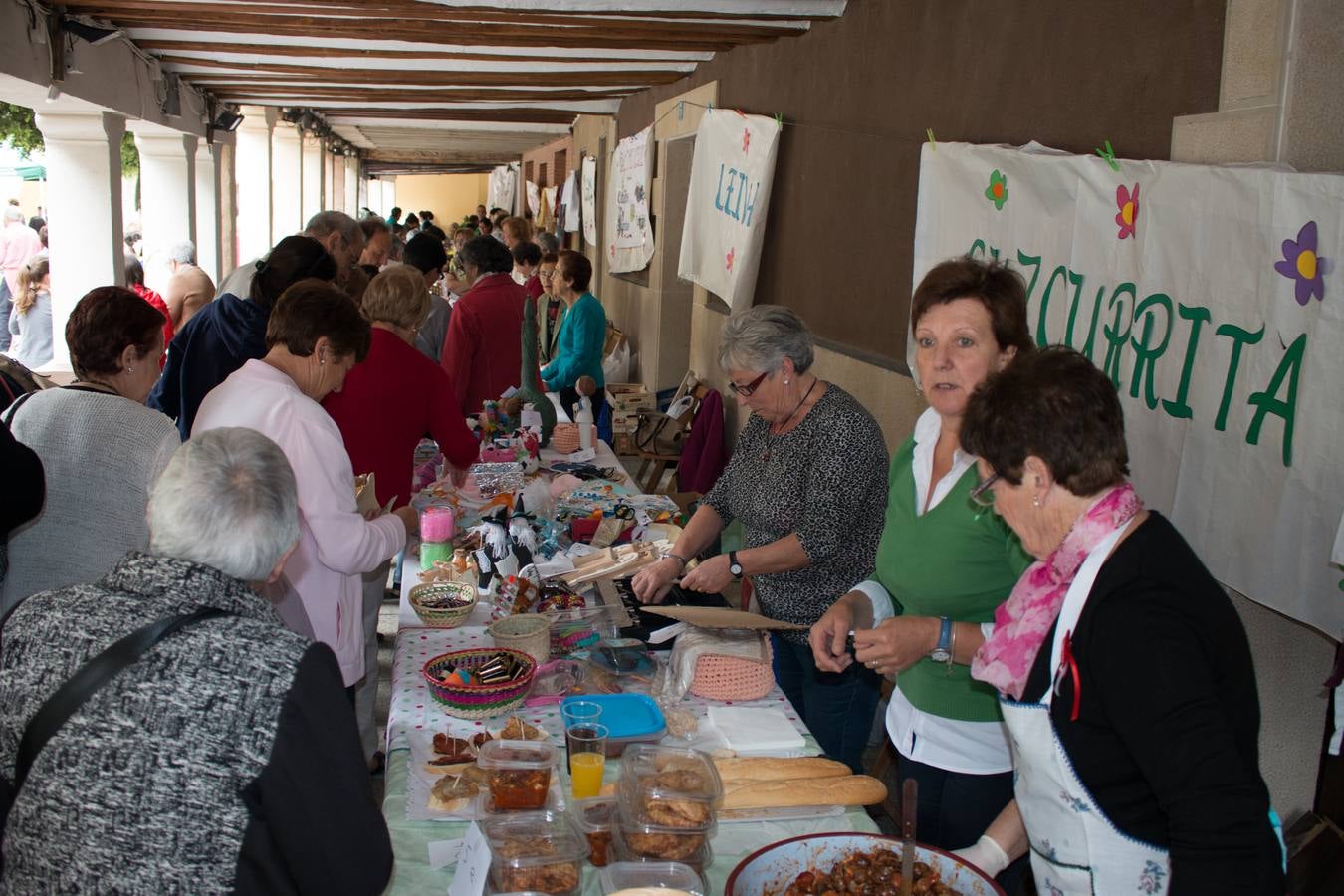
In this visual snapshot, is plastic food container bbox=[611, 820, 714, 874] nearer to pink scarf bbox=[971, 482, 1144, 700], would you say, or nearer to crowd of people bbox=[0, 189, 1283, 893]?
crowd of people bbox=[0, 189, 1283, 893]

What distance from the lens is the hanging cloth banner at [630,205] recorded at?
27.3ft

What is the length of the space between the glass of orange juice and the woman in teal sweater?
4.22 metres

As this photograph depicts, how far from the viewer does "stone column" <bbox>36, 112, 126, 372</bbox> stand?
21.1 ft

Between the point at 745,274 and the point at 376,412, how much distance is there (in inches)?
105

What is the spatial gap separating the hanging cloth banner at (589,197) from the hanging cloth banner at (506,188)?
29.3 ft

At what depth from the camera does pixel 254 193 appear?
12.8 m

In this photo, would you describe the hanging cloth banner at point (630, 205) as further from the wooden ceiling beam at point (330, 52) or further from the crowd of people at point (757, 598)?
the crowd of people at point (757, 598)

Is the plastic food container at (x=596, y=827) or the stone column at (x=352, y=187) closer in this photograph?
the plastic food container at (x=596, y=827)

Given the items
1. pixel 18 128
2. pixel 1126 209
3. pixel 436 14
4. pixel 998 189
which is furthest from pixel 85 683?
pixel 18 128

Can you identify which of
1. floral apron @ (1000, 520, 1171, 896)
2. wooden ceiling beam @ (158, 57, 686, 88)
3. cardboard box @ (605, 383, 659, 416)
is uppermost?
wooden ceiling beam @ (158, 57, 686, 88)

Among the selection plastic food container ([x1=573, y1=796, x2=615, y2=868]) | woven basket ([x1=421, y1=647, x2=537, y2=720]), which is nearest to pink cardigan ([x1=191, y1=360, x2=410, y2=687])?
woven basket ([x1=421, y1=647, x2=537, y2=720])

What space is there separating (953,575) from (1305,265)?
33.9 inches

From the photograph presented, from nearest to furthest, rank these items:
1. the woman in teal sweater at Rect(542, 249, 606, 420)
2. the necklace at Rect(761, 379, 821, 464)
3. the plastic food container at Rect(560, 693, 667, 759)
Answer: the plastic food container at Rect(560, 693, 667, 759) → the necklace at Rect(761, 379, 821, 464) → the woman in teal sweater at Rect(542, 249, 606, 420)

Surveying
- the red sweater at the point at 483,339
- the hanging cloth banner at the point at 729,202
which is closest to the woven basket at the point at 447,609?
the red sweater at the point at 483,339
